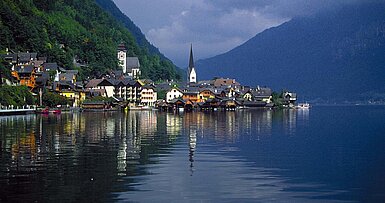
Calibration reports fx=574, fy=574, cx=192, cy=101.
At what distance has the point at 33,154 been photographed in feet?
85.5

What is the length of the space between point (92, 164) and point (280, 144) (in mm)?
14202

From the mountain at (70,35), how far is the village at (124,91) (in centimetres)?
431

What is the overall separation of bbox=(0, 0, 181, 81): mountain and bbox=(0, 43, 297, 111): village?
14.1 ft

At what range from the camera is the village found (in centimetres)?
9769

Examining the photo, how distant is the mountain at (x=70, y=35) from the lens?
112 m

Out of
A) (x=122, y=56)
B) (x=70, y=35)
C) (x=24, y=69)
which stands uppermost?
(x=70, y=35)

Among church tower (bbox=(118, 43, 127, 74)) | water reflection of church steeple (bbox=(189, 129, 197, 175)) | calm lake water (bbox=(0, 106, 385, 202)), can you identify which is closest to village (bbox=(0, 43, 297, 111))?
church tower (bbox=(118, 43, 127, 74))

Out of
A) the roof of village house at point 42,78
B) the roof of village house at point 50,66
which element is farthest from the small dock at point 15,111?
the roof of village house at point 50,66

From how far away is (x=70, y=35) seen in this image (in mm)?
139375

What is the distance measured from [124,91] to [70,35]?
22.2 meters

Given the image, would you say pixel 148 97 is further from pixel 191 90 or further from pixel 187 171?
pixel 187 171

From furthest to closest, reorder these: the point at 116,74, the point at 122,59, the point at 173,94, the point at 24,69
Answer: the point at 122,59, the point at 116,74, the point at 173,94, the point at 24,69

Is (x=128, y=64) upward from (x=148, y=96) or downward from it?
upward

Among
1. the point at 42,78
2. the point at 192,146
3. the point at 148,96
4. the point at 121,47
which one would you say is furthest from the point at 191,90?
the point at 192,146
